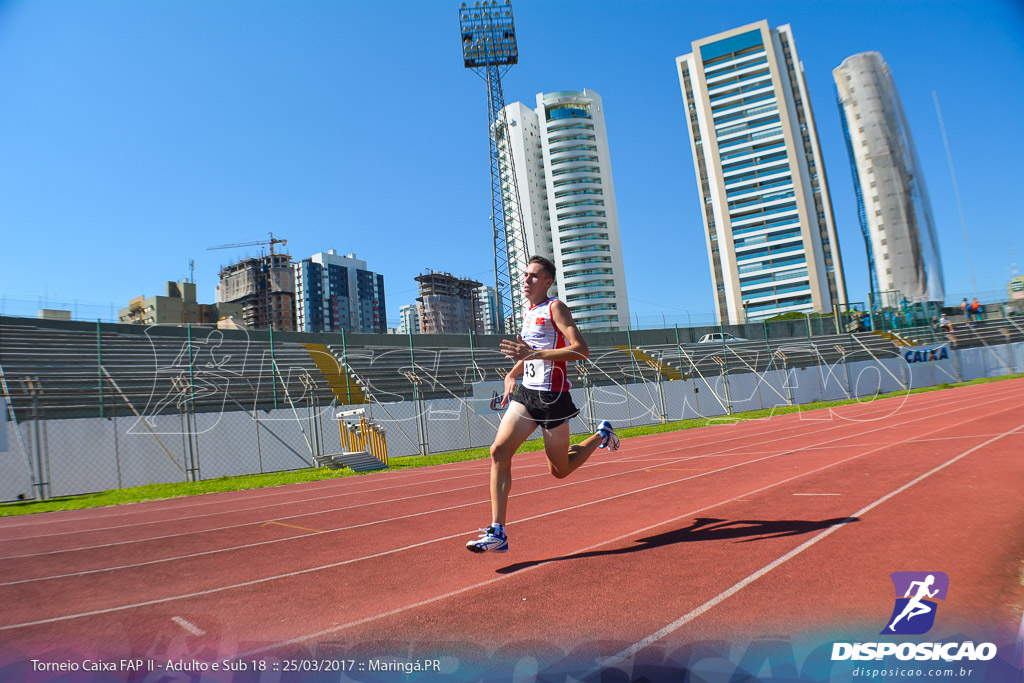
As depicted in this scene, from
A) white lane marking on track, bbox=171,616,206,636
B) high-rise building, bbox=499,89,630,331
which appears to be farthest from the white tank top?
high-rise building, bbox=499,89,630,331

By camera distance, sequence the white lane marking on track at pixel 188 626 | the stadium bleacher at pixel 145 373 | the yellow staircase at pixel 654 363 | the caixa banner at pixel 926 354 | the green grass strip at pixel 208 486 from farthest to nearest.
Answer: the caixa banner at pixel 926 354
the yellow staircase at pixel 654 363
the stadium bleacher at pixel 145 373
the green grass strip at pixel 208 486
the white lane marking on track at pixel 188 626

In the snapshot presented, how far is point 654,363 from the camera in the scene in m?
25.0

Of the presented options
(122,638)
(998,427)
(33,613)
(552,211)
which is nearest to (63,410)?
(33,613)

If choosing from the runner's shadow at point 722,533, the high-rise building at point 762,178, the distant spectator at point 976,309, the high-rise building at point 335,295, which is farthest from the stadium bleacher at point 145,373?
the high-rise building at point 335,295

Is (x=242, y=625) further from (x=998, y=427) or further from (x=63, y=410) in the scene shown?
(x=63, y=410)

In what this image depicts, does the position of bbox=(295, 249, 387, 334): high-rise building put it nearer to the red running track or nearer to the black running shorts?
the red running track

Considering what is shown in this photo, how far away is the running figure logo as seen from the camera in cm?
234

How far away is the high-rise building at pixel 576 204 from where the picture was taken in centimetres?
11406

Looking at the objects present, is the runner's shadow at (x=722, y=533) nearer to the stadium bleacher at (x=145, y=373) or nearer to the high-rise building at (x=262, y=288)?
the stadium bleacher at (x=145, y=373)

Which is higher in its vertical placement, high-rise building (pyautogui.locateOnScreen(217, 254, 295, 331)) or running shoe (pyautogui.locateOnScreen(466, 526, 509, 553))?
high-rise building (pyautogui.locateOnScreen(217, 254, 295, 331))

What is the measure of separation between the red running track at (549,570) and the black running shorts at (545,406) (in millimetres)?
946

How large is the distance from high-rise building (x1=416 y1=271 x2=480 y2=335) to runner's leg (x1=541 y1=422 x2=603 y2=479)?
139557 mm

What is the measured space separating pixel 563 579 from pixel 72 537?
6.22 meters

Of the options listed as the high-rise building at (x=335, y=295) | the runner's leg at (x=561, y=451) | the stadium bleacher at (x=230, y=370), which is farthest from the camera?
the high-rise building at (x=335, y=295)
